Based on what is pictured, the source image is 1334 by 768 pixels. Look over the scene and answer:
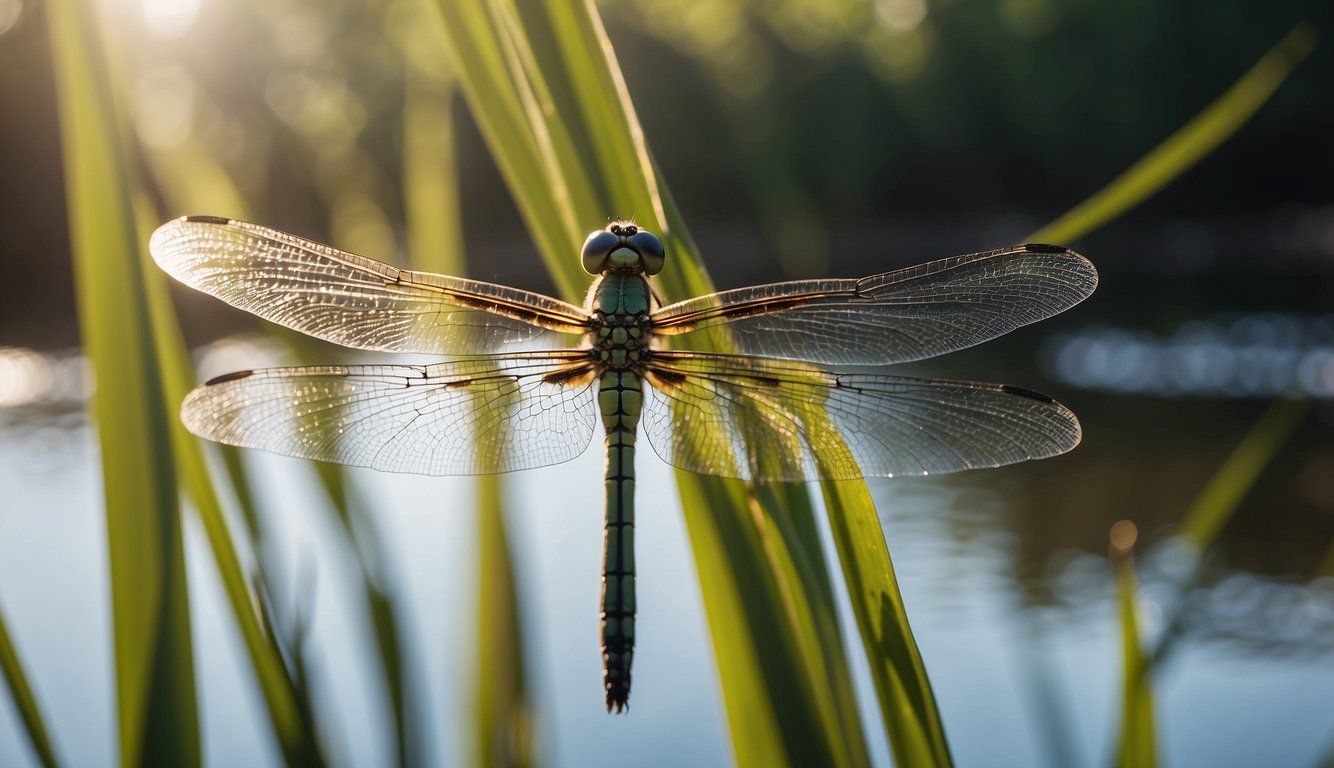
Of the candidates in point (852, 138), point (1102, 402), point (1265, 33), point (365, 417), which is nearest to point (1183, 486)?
point (1102, 402)

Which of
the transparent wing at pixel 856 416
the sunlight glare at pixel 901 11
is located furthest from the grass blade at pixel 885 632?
the sunlight glare at pixel 901 11

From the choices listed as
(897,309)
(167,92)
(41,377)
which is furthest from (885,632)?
(167,92)

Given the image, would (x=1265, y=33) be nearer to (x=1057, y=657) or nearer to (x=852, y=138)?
(x=852, y=138)

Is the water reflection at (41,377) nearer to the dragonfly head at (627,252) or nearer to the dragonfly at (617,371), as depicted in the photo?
the dragonfly at (617,371)

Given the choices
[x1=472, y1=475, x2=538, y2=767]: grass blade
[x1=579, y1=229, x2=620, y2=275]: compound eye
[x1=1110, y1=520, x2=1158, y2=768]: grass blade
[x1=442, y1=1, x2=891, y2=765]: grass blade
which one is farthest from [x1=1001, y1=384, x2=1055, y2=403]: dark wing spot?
[x1=472, y1=475, x2=538, y2=767]: grass blade

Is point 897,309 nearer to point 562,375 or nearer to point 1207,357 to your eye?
point 562,375

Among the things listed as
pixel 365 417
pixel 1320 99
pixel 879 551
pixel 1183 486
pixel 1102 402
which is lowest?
pixel 879 551

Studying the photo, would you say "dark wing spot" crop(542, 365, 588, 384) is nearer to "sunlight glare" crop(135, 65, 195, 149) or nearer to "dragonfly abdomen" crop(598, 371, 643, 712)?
"dragonfly abdomen" crop(598, 371, 643, 712)
